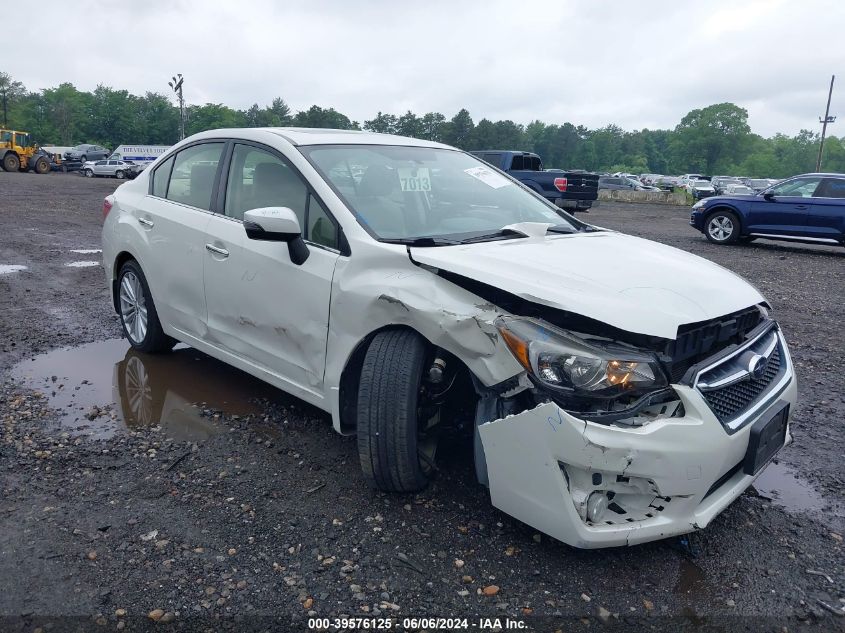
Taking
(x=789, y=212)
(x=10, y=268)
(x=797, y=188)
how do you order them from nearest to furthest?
(x=10, y=268), (x=789, y=212), (x=797, y=188)

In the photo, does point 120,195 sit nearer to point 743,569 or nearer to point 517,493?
point 517,493

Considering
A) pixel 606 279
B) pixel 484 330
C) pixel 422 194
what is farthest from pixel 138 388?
pixel 606 279

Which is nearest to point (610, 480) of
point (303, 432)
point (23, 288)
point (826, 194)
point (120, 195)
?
point (303, 432)

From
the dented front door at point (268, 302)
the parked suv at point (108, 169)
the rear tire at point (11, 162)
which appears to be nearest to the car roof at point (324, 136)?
the dented front door at point (268, 302)

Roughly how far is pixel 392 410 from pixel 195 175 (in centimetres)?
244

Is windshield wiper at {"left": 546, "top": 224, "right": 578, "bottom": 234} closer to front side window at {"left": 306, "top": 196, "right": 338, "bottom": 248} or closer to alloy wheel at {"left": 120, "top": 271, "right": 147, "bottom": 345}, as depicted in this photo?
front side window at {"left": 306, "top": 196, "right": 338, "bottom": 248}

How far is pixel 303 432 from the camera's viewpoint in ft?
12.7

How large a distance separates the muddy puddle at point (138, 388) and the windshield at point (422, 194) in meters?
1.52

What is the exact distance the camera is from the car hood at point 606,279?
2.54 metres

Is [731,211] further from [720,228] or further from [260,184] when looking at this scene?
[260,184]

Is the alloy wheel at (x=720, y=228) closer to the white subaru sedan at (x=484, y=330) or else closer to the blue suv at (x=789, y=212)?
the blue suv at (x=789, y=212)

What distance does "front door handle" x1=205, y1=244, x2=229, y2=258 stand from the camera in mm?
3866

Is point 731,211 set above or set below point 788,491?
above

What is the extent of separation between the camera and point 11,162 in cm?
3991
